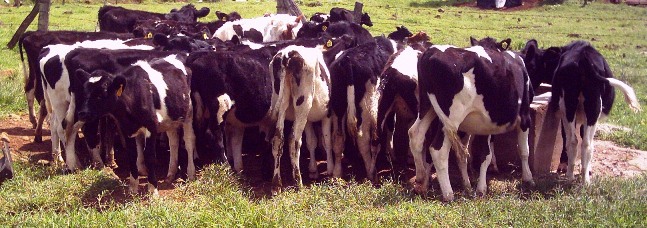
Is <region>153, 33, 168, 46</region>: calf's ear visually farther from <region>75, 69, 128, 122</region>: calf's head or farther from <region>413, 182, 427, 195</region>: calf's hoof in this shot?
<region>413, 182, 427, 195</region>: calf's hoof

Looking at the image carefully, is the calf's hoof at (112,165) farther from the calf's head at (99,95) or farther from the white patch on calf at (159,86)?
the calf's head at (99,95)

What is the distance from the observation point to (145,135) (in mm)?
7527

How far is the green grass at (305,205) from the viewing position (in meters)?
5.95

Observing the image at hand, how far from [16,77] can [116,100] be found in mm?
7754

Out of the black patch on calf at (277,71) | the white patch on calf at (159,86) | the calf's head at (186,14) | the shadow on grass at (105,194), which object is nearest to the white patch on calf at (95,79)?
the white patch on calf at (159,86)

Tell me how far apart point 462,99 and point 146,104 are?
10.6ft

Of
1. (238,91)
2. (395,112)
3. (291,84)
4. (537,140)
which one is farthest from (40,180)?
(537,140)

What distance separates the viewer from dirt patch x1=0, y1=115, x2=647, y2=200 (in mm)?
8328

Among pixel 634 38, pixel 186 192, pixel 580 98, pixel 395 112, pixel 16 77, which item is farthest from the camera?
pixel 634 38

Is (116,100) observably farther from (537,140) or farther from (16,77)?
(16,77)

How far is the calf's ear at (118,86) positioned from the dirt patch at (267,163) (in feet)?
3.69

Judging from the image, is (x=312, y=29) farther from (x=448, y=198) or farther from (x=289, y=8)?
(x=448, y=198)

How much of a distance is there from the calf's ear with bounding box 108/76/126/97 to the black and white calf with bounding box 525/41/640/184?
15.6ft

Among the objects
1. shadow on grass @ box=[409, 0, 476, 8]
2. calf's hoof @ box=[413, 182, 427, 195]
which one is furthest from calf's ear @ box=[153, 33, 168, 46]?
shadow on grass @ box=[409, 0, 476, 8]
